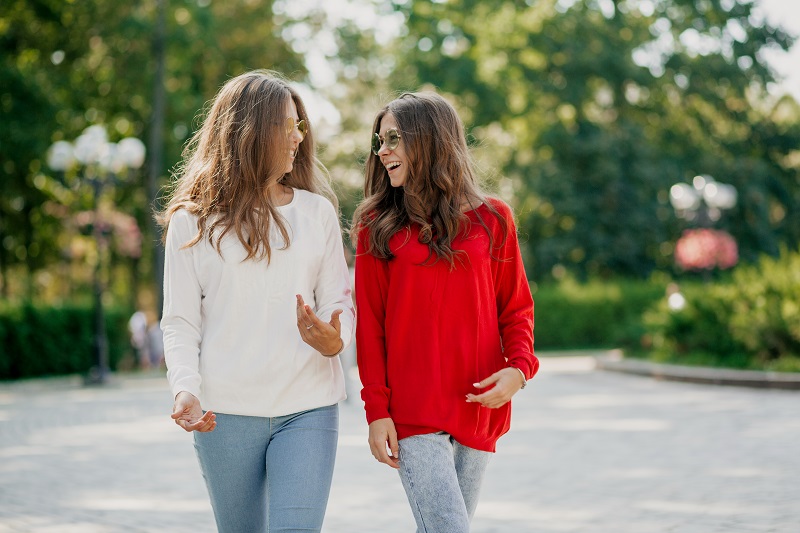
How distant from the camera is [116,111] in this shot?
32.2 metres

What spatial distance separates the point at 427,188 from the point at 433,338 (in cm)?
52

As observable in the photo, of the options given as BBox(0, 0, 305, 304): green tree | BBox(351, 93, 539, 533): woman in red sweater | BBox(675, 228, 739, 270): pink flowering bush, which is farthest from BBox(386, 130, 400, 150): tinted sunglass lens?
BBox(675, 228, 739, 270): pink flowering bush

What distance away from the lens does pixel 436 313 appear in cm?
351

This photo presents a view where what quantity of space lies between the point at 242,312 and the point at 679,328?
1681 cm

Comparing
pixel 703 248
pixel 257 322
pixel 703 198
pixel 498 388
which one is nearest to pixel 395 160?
pixel 257 322

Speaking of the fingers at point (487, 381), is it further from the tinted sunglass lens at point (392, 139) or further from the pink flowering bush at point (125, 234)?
the pink flowering bush at point (125, 234)

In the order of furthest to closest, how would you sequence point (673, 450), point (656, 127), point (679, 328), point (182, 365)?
1. point (656, 127)
2. point (679, 328)
3. point (673, 450)
4. point (182, 365)

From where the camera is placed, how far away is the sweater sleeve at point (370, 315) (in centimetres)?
354

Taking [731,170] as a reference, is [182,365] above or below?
above

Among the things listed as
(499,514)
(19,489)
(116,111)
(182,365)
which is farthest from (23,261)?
(182,365)

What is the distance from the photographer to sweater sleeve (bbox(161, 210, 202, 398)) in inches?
135

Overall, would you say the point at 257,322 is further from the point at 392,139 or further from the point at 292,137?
the point at 392,139

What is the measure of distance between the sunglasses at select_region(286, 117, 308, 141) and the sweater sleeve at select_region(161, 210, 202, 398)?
1.39 feet

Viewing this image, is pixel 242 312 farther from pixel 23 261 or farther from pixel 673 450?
pixel 23 261
